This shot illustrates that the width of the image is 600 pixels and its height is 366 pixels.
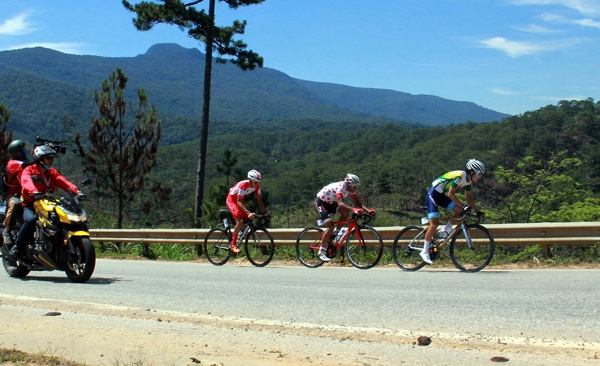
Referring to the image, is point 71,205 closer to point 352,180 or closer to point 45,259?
point 45,259

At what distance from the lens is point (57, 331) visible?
17.9 ft

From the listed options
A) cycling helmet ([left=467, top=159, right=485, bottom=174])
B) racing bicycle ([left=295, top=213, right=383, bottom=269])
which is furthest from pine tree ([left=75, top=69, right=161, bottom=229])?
cycling helmet ([left=467, top=159, right=485, bottom=174])

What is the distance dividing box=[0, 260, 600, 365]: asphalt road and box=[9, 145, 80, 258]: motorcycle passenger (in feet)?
2.60

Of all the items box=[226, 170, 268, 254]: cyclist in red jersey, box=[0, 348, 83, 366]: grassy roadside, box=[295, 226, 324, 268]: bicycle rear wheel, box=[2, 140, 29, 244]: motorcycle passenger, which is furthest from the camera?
box=[226, 170, 268, 254]: cyclist in red jersey

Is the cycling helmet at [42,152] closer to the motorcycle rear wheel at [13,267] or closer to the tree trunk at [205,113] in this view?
the motorcycle rear wheel at [13,267]

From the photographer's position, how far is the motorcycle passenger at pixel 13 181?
8.74 meters

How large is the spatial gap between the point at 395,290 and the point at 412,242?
273 cm

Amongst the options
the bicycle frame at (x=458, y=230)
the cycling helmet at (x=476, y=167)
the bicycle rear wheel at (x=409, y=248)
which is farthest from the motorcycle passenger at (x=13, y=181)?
the cycling helmet at (x=476, y=167)

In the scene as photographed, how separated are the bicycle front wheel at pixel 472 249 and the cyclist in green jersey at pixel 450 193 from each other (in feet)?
1.02

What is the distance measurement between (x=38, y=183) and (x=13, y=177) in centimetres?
81

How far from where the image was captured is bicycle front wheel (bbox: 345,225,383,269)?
10852 mm

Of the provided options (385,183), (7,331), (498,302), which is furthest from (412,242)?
(385,183)

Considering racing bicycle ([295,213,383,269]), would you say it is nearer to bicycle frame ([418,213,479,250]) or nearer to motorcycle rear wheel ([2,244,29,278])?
bicycle frame ([418,213,479,250])

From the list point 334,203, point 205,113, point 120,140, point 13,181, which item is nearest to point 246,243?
point 334,203
